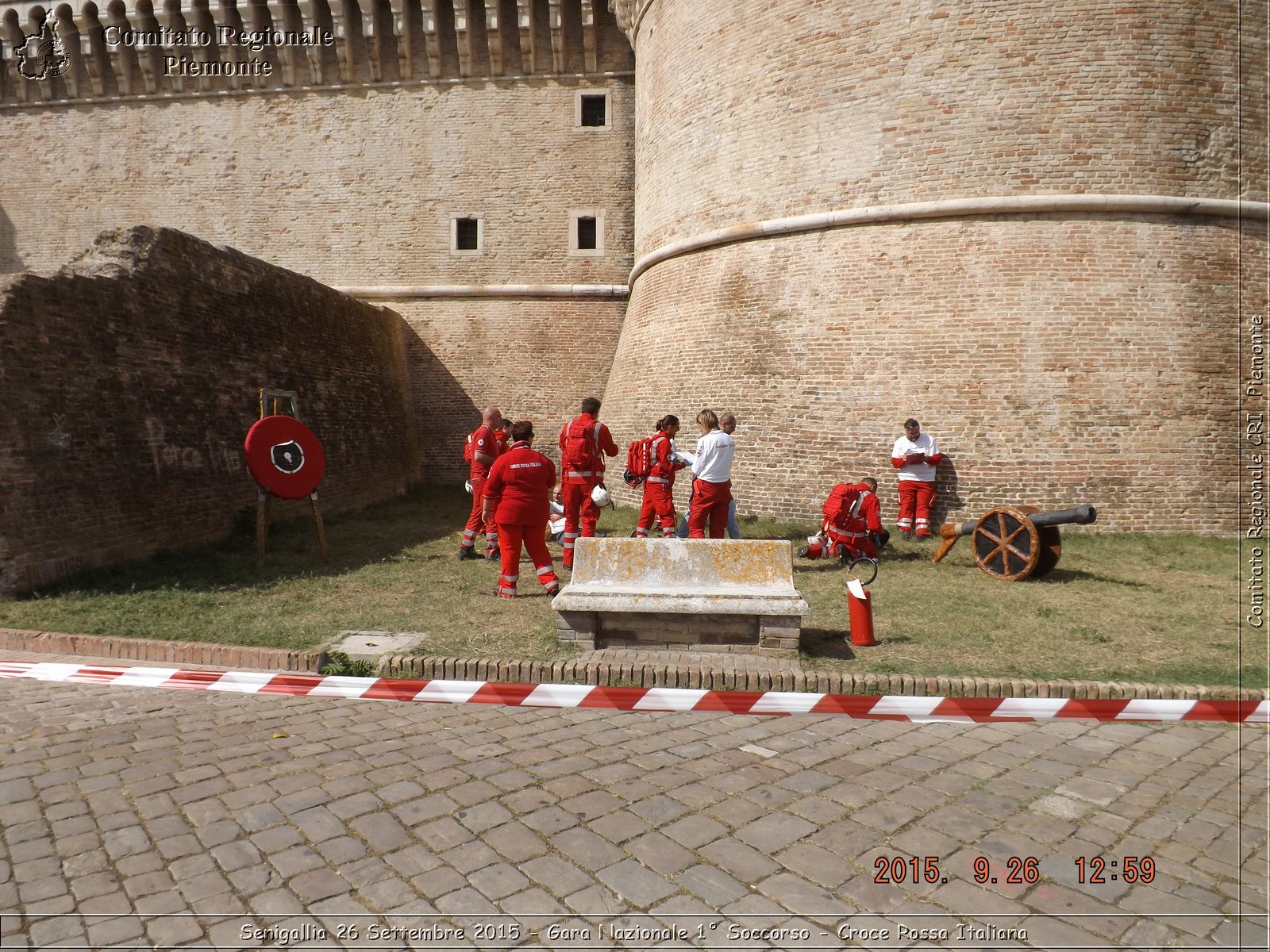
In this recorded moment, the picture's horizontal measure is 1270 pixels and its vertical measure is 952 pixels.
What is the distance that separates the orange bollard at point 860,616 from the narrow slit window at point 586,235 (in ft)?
47.1

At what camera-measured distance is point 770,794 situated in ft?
11.7

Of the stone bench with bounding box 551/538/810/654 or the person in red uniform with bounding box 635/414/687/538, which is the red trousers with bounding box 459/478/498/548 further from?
the stone bench with bounding box 551/538/810/654

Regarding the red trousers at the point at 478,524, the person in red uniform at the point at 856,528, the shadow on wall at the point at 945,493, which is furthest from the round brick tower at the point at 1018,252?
the red trousers at the point at 478,524

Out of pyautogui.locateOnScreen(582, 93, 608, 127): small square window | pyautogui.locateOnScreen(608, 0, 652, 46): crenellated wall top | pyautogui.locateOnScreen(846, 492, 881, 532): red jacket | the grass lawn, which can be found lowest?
the grass lawn

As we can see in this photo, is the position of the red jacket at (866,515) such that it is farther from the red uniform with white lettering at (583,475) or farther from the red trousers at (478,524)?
the red trousers at (478,524)

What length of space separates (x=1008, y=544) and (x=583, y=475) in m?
5.28

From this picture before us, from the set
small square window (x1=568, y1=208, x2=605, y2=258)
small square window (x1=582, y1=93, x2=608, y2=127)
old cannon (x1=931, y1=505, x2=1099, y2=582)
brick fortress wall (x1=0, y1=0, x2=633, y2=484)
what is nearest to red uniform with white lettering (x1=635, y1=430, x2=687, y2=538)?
old cannon (x1=931, y1=505, x2=1099, y2=582)

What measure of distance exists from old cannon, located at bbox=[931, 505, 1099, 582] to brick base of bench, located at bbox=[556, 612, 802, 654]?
4.08 metres

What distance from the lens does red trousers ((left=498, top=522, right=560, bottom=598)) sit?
7105 millimetres

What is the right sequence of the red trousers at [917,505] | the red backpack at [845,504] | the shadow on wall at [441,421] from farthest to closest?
1. the shadow on wall at [441,421]
2. the red trousers at [917,505]
3. the red backpack at [845,504]

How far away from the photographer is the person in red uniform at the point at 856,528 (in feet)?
27.9

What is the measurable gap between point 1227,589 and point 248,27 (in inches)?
916

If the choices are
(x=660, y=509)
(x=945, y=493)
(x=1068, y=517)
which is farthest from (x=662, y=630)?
(x=945, y=493)

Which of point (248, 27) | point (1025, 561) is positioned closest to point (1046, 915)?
point (1025, 561)
